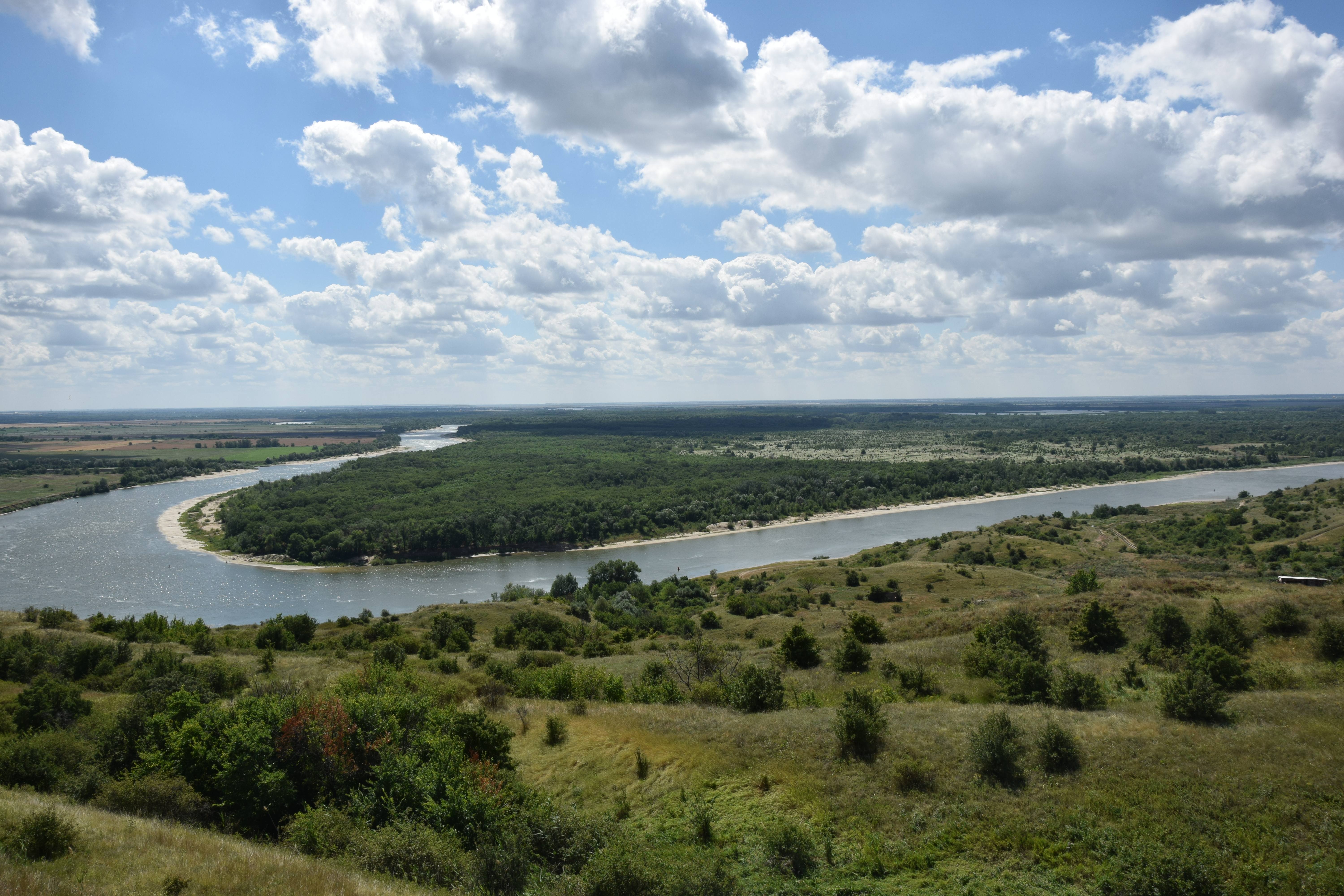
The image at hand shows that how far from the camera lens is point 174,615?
193ft

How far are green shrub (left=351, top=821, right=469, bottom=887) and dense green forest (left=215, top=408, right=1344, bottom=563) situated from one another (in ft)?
246

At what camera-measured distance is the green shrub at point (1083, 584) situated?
3616 cm

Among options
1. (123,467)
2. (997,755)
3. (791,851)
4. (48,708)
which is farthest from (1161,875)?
(123,467)

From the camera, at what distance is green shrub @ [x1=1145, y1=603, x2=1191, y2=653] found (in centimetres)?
2375

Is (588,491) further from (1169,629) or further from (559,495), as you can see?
(1169,629)

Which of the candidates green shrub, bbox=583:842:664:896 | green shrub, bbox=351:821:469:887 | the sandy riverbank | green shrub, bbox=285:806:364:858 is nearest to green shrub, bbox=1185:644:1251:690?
green shrub, bbox=583:842:664:896

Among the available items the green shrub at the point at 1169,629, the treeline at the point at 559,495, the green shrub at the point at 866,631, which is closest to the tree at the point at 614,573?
Result: the treeline at the point at 559,495

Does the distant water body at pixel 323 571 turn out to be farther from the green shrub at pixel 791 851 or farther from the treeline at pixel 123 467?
the green shrub at pixel 791 851

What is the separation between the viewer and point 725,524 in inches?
3954

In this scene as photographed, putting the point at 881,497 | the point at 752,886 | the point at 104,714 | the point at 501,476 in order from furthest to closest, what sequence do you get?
the point at 501,476 → the point at 881,497 → the point at 104,714 → the point at 752,886

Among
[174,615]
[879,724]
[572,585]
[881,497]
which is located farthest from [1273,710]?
[881,497]

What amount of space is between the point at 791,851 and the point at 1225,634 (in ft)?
60.4

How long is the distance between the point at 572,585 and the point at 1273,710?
54514 mm

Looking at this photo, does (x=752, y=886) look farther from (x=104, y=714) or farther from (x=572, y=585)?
(x=572, y=585)
